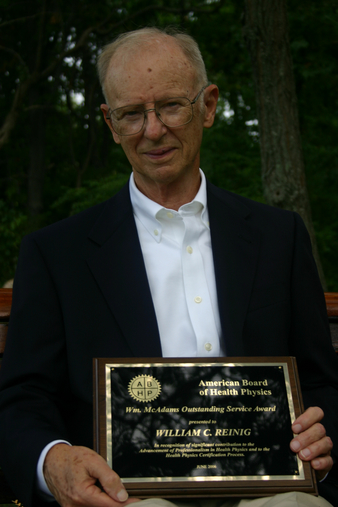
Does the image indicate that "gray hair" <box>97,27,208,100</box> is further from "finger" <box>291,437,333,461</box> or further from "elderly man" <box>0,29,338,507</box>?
"finger" <box>291,437,333,461</box>

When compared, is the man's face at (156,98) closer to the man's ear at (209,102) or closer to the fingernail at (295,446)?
the man's ear at (209,102)

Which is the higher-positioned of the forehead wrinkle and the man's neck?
the forehead wrinkle

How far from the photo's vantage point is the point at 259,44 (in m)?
4.83

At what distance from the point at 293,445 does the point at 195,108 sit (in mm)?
1576

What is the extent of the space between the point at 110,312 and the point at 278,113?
3.15 m

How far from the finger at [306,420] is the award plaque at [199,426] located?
0.8 inches

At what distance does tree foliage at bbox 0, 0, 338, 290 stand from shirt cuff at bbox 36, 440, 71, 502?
14.4 feet


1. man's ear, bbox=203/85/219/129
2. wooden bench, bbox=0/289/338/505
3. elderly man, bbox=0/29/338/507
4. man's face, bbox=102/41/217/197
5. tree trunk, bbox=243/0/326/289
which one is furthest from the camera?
tree trunk, bbox=243/0/326/289

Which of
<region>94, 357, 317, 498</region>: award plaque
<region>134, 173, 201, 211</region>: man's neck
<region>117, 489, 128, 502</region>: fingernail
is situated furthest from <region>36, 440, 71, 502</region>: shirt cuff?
<region>134, 173, 201, 211</region>: man's neck

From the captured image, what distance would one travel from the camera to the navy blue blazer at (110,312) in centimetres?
221

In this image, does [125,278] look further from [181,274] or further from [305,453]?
[305,453]

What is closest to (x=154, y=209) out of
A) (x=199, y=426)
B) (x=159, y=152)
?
(x=159, y=152)

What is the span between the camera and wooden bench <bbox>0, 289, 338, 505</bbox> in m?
2.64

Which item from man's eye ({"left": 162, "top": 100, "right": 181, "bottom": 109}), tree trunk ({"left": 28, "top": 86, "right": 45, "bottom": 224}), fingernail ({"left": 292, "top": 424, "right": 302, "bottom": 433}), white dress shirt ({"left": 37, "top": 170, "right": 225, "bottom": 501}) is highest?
tree trunk ({"left": 28, "top": 86, "right": 45, "bottom": 224})
